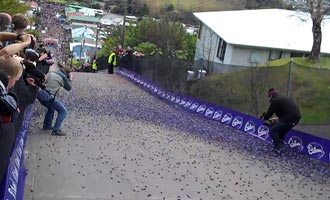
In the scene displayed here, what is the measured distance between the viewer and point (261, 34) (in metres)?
38.0

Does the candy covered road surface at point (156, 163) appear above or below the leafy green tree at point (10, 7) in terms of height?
below

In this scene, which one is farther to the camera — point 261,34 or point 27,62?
point 261,34

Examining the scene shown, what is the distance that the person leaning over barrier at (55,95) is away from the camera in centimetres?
1118

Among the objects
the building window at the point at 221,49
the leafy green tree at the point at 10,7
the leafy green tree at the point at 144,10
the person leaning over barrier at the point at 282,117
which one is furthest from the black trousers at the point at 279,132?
the leafy green tree at the point at 144,10

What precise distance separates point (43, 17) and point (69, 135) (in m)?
72.4

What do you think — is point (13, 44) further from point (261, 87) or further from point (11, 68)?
point (261, 87)

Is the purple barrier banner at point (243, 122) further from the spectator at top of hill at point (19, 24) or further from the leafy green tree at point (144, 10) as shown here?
the leafy green tree at point (144, 10)

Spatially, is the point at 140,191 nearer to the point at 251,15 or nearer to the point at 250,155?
the point at 250,155

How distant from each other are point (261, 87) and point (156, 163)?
7223 millimetres

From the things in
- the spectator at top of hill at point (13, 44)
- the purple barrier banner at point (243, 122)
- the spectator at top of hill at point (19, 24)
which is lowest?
the purple barrier banner at point (243, 122)

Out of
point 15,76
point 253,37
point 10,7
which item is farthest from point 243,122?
point 253,37

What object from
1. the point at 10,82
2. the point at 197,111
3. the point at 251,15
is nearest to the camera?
the point at 10,82

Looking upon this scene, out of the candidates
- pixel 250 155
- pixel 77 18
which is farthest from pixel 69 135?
pixel 77 18

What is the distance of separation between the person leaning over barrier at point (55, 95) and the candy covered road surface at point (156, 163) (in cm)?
33
